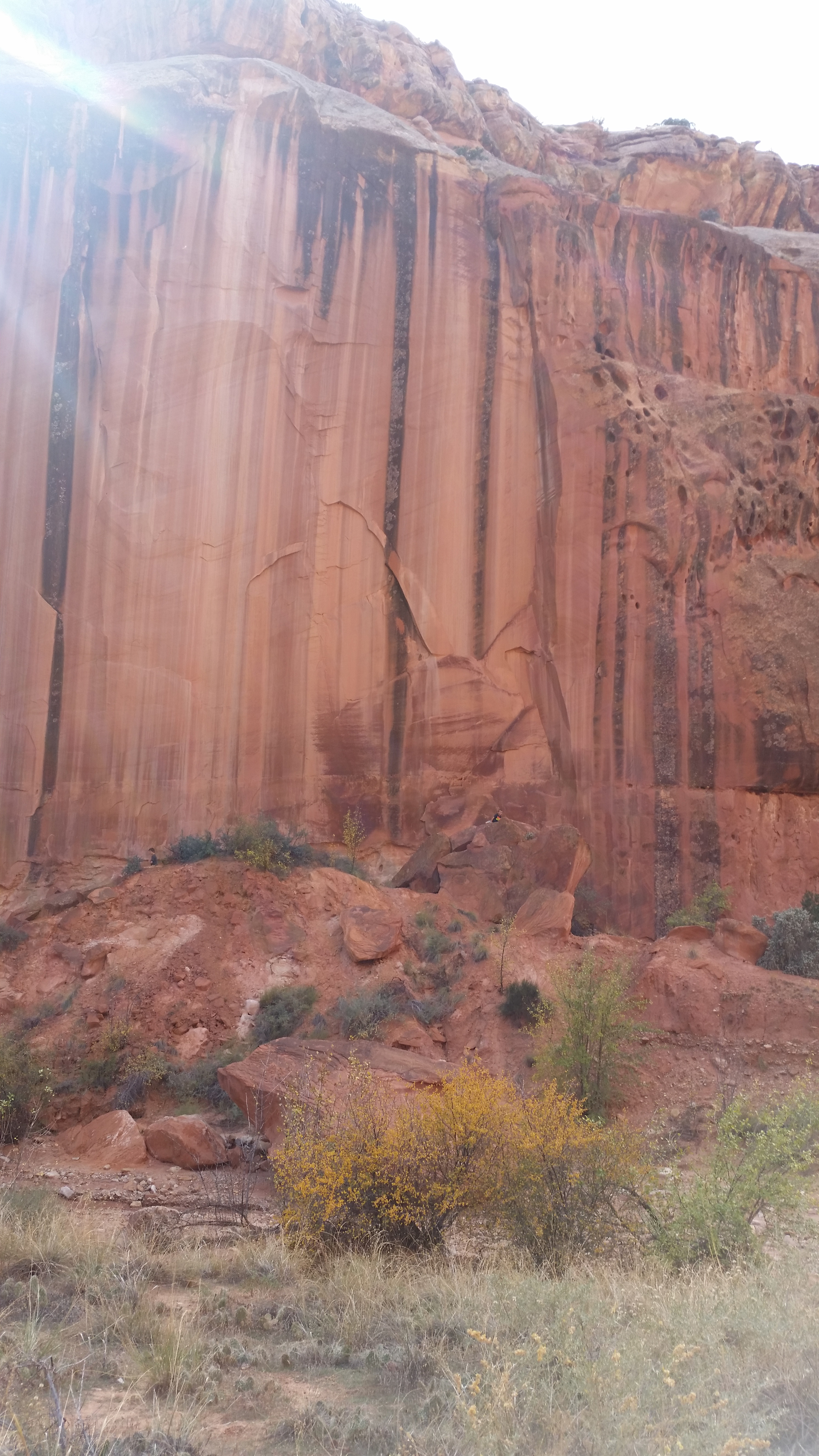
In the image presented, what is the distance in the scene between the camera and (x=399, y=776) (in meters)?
20.3

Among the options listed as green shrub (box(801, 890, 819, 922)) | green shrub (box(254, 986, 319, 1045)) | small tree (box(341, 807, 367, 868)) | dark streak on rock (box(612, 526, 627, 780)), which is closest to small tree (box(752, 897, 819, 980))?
green shrub (box(801, 890, 819, 922))

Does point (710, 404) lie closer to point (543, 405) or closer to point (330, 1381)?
point (543, 405)

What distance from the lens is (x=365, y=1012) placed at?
13.3 m

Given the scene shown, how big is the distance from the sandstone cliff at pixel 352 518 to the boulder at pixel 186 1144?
873 centimetres

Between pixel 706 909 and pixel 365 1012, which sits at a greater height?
pixel 706 909

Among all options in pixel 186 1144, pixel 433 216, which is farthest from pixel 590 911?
pixel 433 216

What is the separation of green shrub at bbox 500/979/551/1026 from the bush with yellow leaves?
5771mm

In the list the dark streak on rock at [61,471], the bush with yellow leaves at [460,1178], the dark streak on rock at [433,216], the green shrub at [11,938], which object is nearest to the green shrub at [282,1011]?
the green shrub at [11,938]

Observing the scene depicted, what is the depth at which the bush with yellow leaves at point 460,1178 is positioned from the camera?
7.40 meters

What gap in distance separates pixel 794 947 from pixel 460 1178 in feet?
31.5

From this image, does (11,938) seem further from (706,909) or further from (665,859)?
(706,909)

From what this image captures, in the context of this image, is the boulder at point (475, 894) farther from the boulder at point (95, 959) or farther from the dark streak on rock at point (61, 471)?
the dark streak on rock at point (61, 471)

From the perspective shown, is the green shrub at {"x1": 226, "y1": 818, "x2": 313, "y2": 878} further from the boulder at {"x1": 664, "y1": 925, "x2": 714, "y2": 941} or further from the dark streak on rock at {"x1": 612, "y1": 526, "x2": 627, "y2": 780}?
the dark streak on rock at {"x1": 612, "y1": 526, "x2": 627, "y2": 780}

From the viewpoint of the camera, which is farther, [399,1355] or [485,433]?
[485,433]
